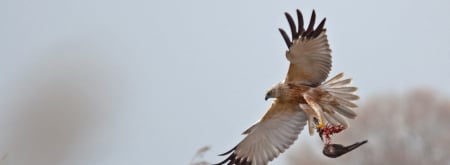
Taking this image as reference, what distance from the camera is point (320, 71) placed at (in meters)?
6.29

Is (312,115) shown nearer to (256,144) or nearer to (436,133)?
(256,144)

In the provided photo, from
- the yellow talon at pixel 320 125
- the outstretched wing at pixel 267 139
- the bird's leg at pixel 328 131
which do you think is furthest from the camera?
the outstretched wing at pixel 267 139

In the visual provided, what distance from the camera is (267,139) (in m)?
6.70

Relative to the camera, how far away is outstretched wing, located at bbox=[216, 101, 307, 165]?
259 inches

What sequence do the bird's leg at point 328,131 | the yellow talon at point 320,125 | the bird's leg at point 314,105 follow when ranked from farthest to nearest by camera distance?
the bird's leg at point 314,105 → the yellow talon at point 320,125 → the bird's leg at point 328,131

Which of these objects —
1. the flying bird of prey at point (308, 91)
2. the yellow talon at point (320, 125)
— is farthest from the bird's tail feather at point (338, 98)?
the yellow talon at point (320, 125)

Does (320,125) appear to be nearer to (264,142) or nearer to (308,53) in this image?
(308,53)

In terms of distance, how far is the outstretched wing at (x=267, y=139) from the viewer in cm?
657

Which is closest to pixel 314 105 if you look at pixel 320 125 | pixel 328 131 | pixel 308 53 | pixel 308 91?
pixel 308 91

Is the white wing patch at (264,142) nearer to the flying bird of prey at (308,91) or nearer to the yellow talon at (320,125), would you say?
the flying bird of prey at (308,91)

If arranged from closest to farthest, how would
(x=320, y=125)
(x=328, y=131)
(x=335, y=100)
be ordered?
1. (x=328, y=131)
2. (x=320, y=125)
3. (x=335, y=100)

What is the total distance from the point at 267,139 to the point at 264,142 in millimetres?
28

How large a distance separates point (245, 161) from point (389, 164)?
Result: 41.5 feet

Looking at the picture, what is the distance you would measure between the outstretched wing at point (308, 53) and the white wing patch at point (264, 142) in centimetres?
42
